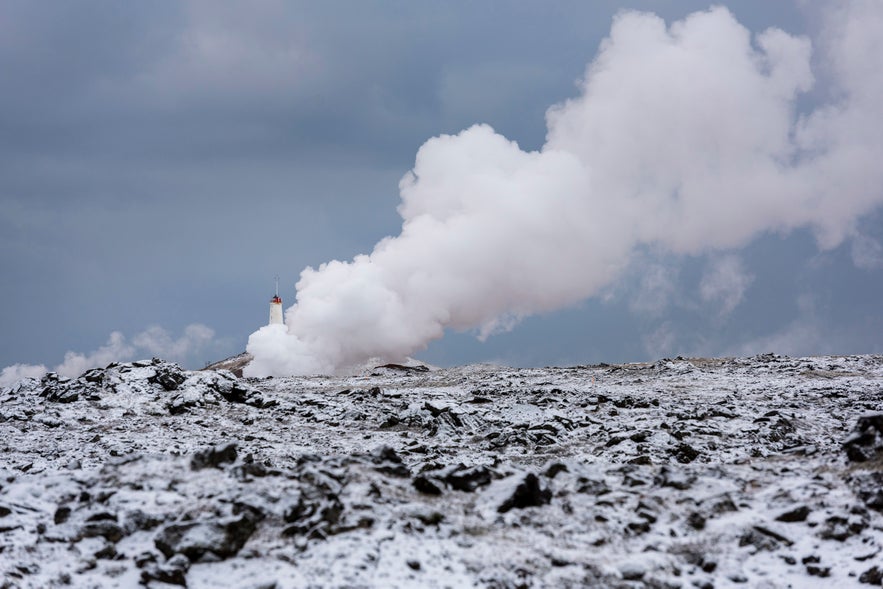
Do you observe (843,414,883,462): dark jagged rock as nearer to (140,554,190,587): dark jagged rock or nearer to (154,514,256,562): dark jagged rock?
(154,514,256,562): dark jagged rock

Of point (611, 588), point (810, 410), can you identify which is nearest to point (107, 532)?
point (611, 588)

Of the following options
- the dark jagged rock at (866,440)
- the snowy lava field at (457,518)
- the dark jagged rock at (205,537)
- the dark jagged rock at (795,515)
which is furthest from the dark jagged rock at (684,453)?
the dark jagged rock at (205,537)

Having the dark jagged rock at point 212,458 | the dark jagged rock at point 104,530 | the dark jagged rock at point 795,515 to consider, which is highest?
the dark jagged rock at point 212,458

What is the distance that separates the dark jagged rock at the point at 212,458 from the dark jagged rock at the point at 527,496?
6.11 metres

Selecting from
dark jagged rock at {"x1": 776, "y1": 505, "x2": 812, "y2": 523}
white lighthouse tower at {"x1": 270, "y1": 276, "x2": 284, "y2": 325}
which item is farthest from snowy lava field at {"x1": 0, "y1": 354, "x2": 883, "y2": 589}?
white lighthouse tower at {"x1": 270, "y1": 276, "x2": 284, "y2": 325}

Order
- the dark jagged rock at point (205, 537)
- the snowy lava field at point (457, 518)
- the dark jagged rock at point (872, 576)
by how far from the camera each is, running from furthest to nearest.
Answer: the dark jagged rock at point (205, 537) → the snowy lava field at point (457, 518) → the dark jagged rock at point (872, 576)

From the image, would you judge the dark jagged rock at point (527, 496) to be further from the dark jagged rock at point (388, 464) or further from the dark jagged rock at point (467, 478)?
the dark jagged rock at point (388, 464)

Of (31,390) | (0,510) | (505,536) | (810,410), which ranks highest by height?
(31,390)

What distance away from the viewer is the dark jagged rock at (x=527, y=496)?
12.3m

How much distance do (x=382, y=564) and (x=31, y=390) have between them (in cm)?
3056

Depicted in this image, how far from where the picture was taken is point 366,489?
12375 millimetres

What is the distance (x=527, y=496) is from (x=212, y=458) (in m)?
6.84

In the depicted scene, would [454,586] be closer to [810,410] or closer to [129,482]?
[129,482]

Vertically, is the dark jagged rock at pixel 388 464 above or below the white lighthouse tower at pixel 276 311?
below
